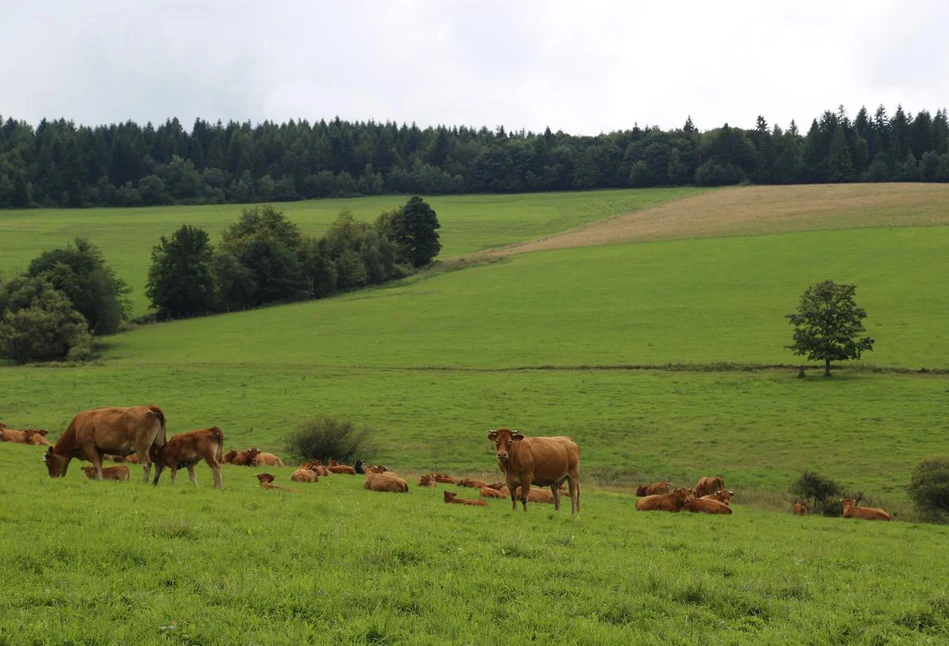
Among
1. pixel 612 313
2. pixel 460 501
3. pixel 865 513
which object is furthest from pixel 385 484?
pixel 612 313

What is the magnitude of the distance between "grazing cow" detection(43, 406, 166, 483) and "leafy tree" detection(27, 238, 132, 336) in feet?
198

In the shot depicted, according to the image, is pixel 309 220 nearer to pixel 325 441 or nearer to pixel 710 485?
pixel 325 441

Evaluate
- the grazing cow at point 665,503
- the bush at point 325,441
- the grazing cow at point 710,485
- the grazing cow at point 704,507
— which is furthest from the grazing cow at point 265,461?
the grazing cow at point 704,507

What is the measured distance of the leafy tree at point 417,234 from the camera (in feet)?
350

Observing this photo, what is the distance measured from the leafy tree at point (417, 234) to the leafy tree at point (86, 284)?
37.8m

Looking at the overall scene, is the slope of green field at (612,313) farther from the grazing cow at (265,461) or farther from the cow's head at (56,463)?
the cow's head at (56,463)

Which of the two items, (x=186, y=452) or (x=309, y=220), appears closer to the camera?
(x=186, y=452)

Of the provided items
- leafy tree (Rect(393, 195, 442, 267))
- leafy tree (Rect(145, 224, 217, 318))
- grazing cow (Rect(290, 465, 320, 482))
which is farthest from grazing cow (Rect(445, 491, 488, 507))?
leafy tree (Rect(393, 195, 442, 267))

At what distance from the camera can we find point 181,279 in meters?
87.1

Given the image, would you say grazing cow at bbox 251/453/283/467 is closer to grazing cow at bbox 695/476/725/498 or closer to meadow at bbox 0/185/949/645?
meadow at bbox 0/185/949/645

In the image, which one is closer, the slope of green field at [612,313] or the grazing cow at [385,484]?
the grazing cow at [385,484]

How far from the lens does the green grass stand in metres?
110

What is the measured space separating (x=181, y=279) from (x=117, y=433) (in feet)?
237

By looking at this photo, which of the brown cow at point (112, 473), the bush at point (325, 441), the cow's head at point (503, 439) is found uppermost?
the cow's head at point (503, 439)
